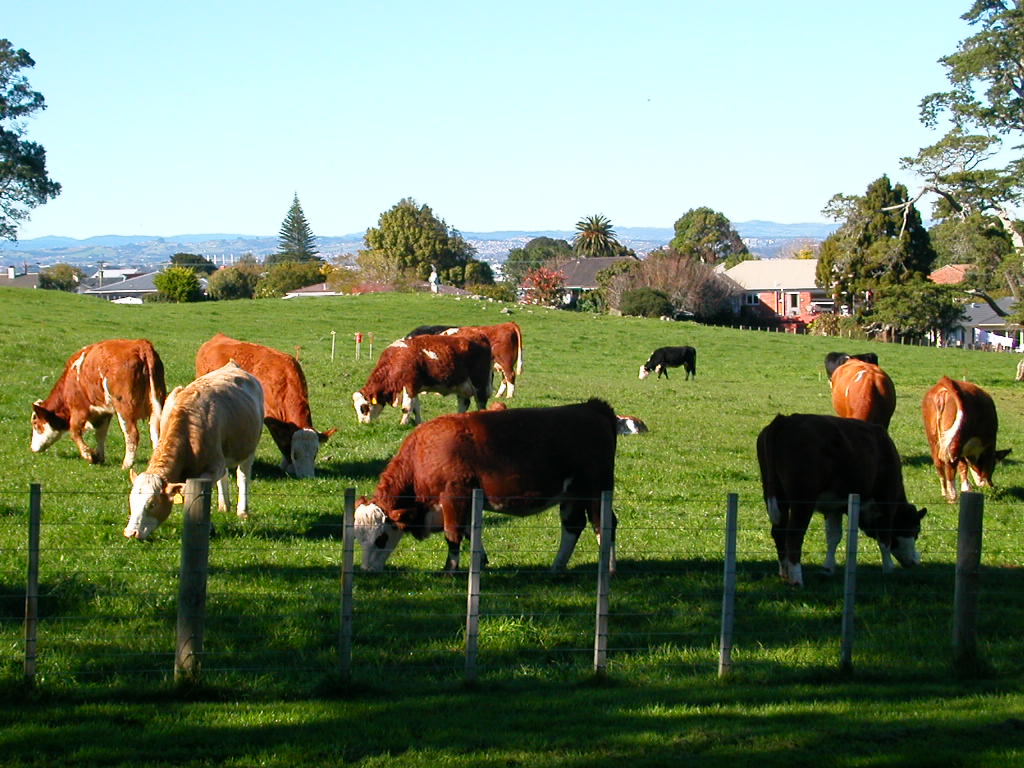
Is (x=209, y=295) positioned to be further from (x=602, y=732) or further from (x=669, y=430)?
(x=602, y=732)

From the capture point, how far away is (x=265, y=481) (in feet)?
51.6

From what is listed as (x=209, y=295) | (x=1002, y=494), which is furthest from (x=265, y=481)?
(x=209, y=295)

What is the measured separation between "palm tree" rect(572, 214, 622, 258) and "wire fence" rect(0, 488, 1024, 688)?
5714 inches

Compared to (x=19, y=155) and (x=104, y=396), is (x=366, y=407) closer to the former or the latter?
(x=104, y=396)

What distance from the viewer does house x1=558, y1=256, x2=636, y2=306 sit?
127312 mm

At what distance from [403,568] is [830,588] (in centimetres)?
394

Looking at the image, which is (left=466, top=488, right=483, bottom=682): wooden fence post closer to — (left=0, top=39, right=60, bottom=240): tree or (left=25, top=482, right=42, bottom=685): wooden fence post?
(left=25, top=482, right=42, bottom=685): wooden fence post

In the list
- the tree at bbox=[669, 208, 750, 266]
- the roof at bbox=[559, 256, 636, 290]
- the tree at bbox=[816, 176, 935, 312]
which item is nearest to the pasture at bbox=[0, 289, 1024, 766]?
the tree at bbox=[816, 176, 935, 312]

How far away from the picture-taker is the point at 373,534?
10852 mm

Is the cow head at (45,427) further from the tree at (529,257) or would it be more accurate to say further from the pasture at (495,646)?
the tree at (529,257)

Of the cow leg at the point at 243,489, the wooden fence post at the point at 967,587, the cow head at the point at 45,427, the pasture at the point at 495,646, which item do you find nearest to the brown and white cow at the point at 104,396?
the cow head at the point at 45,427

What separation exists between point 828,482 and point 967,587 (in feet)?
7.94

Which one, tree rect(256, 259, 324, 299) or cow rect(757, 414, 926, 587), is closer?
cow rect(757, 414, 926, 587)

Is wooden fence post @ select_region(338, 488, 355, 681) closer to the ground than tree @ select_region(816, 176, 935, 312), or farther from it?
closer to the ground
